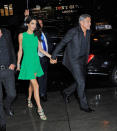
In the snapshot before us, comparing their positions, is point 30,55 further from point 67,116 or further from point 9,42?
point 67,116

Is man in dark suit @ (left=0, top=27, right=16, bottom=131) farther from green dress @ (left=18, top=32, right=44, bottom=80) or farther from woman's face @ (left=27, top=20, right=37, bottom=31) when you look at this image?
woman's face @ (left=27, top=20, right=37, bottom=31)

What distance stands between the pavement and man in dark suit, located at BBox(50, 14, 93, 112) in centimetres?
29

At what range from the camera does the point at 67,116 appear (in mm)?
4762

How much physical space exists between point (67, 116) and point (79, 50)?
3.83ft

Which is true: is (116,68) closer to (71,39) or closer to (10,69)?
(71,39)

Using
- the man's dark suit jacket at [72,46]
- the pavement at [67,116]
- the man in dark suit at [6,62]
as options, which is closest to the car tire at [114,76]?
the pavement at [67,116]

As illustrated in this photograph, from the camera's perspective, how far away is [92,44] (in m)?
7.24

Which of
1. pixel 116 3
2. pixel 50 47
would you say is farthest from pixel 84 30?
pixel 116 3

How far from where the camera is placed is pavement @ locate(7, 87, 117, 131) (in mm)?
4293

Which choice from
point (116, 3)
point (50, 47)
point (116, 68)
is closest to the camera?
point (50, 47)

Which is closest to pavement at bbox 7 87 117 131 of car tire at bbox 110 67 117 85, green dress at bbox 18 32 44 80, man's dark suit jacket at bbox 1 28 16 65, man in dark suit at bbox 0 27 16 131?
man in dark suit at bbox 0 27 16 131

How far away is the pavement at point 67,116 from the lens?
429 cm

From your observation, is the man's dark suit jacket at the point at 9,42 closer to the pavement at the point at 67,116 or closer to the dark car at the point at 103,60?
the pavement at the point at 67,116

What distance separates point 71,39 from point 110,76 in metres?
2.73
